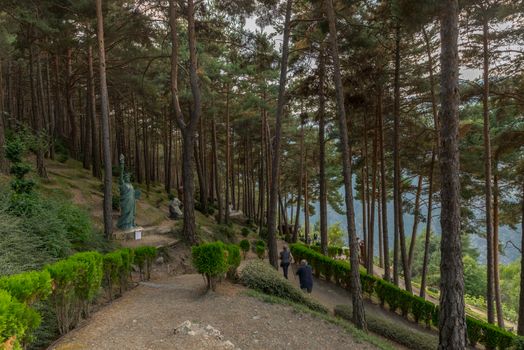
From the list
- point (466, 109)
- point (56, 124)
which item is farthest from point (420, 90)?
point (56, 124)

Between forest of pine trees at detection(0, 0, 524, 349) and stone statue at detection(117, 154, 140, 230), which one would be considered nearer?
forest of pine trees at detection(0, 0, 524, 349)

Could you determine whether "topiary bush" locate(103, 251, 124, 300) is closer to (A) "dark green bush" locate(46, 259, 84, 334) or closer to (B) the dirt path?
(B) the dirt path

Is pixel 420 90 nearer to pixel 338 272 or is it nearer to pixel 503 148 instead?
pixel 503 148

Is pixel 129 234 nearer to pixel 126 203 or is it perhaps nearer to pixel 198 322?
pixel 126 203

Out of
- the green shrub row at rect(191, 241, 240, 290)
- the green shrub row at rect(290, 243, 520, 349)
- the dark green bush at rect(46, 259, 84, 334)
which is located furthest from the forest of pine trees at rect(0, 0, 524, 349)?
the dark green bush at rect(46, 259, 84, 334)

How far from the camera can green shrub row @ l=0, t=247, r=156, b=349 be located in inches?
136

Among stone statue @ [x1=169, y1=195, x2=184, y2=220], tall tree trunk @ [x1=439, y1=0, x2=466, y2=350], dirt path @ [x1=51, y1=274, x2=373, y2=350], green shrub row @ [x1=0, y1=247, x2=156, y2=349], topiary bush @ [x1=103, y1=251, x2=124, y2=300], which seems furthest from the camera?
stone statue @ [x1=169, y1=195, x2=184, y2=220]

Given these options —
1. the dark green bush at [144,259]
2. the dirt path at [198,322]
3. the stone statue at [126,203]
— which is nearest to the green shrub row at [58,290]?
the dirt path at [198,322]

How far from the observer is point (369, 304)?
1415cm

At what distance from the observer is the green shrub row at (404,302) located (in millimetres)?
11992

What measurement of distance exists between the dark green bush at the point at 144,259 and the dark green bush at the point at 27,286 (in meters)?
4.48

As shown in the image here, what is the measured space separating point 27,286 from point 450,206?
6.32 m

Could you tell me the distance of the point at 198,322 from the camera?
621 centimetres

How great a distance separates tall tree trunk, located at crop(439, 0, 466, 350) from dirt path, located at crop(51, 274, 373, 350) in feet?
5.65
